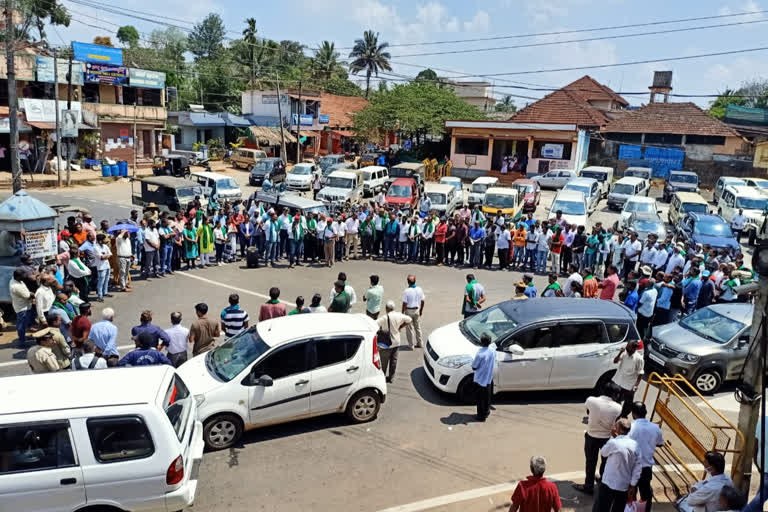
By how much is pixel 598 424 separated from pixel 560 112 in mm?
40990

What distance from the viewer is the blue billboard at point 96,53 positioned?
38.2 meters

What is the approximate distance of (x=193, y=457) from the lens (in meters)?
6.19

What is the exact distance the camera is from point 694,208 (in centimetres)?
2477

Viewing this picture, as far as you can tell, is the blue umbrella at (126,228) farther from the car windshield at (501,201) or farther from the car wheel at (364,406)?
the car windshield at (501,201)

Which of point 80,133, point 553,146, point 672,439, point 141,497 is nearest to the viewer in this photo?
point 141,497

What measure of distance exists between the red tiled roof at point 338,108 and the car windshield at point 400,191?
3150cm

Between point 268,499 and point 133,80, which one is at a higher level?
point 133,80

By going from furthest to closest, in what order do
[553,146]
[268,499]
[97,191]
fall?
[553,146] → [97,191] → [268,499]

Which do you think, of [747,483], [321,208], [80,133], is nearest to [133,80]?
[80,133]

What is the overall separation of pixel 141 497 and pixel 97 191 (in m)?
30.3

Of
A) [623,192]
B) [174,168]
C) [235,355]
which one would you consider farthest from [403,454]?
[174,168]

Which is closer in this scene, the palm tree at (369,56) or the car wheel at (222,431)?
the car wheel at (222,431)

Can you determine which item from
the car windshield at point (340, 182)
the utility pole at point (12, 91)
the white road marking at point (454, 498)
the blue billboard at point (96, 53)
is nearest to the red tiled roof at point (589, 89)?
the car windshield at point (340, 182)

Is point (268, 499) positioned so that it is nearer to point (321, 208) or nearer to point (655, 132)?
point (321, 208)
